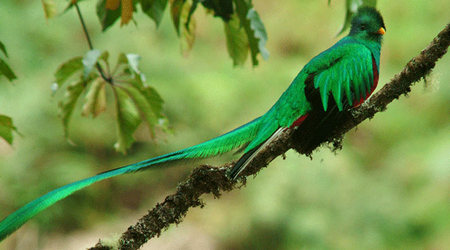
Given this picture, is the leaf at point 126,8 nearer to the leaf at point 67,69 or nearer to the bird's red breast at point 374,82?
the leaf at point 67,69

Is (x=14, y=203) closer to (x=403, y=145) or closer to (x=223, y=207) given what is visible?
(x=223, y=207)

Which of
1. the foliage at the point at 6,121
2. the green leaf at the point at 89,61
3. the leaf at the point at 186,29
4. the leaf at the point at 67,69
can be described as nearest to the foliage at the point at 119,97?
A: the leaf at the point at 67,69

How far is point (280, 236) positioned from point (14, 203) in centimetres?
249

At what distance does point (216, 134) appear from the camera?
5.27 metres

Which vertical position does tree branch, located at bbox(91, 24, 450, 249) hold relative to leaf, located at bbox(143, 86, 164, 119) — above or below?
below

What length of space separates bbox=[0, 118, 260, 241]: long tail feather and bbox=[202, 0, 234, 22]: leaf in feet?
1.18

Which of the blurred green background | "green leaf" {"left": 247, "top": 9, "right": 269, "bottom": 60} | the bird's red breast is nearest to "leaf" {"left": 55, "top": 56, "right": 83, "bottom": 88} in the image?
"green leaf" {"left": 247, "top": 9, "right": 269, "bottom": 60}

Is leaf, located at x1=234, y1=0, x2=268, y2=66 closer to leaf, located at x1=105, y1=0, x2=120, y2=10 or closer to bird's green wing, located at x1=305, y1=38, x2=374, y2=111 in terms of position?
bird's green wing, located at x1=305, y1=38, x2=374, y2=111

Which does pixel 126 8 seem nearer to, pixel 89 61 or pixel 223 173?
pixel 89 61

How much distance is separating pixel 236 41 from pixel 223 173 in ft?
1.79

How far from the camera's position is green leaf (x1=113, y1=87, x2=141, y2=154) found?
6.51 feet

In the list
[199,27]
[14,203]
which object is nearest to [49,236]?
[14,203]

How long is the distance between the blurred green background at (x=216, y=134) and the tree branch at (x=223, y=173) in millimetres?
3209

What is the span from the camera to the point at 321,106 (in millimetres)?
1718
